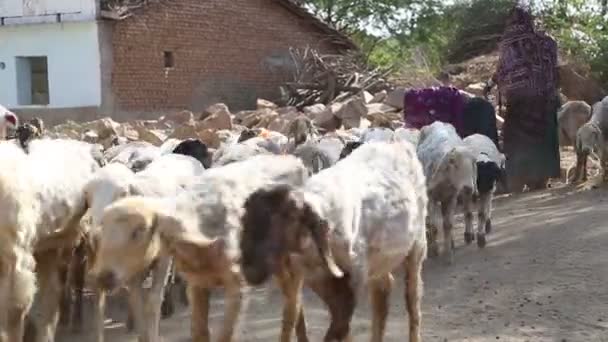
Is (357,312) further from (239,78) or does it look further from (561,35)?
(239,78)

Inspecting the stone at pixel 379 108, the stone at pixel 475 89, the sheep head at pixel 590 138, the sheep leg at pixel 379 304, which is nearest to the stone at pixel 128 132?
the stone at pixel 379 108

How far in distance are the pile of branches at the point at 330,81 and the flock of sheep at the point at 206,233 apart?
13.7 metres

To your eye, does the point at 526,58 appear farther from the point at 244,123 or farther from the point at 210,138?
the point at 244,123

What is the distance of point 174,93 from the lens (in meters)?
24.5

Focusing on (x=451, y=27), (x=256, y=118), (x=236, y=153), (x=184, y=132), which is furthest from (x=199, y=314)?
(x=451, y=27)

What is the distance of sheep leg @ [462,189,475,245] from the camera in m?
10.0

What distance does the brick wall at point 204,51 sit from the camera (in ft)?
77.2

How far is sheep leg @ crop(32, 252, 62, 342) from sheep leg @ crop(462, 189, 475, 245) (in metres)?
4.78

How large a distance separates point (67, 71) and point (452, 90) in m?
13.8

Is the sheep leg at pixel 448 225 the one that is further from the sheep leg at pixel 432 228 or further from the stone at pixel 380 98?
the stone at pixel 380 98

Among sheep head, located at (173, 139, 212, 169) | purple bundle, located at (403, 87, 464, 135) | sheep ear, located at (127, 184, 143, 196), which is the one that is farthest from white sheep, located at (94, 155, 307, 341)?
purple bundle, located at (403, 87, 464, 135)

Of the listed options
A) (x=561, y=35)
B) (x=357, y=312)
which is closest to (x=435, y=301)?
(x=357, y=312)

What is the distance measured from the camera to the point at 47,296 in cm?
687

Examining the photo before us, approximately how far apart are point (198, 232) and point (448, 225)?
5462 millimetres
